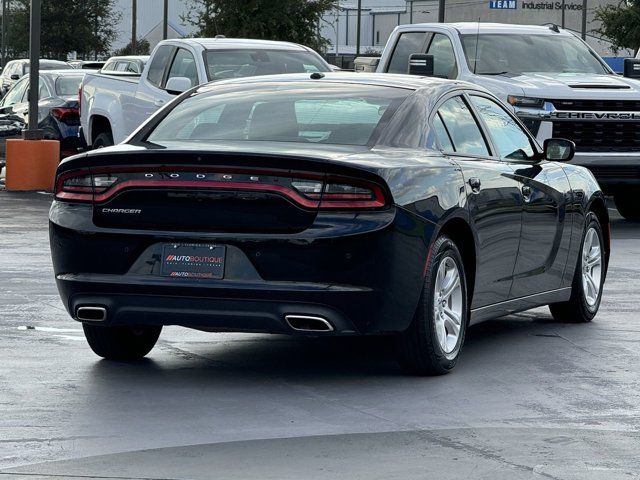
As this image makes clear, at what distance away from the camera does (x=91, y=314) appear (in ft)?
26.4

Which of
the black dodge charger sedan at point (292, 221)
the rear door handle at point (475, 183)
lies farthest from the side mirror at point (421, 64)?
the rear door handle at point (475, 183)

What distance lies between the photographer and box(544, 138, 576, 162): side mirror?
9.98 meters

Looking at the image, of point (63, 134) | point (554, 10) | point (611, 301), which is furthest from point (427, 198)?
point (554, 10)

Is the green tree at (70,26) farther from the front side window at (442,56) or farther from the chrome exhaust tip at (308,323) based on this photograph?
the chrome exhaust tip at (308,323)

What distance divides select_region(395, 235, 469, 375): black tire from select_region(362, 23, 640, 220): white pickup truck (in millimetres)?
9217

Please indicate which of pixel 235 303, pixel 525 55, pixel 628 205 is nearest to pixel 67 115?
pixel 525 55

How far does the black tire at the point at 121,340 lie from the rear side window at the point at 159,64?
37.5 ft

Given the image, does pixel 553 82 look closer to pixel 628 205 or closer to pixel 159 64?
pixel 628 205

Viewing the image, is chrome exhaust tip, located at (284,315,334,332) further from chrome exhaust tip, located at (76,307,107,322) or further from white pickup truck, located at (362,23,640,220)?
white pickup truck, located at (362,23,640,220)

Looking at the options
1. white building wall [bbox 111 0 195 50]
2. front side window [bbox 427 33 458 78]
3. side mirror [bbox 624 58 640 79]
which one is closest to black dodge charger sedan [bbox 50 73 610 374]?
front side window [bbox 427 33 458 78]

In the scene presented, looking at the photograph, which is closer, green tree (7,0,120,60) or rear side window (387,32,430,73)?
rear side window (387,32,430,73)

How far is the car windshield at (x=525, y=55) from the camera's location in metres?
18.6

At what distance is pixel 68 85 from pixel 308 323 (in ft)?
66.7

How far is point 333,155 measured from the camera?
7.83m
